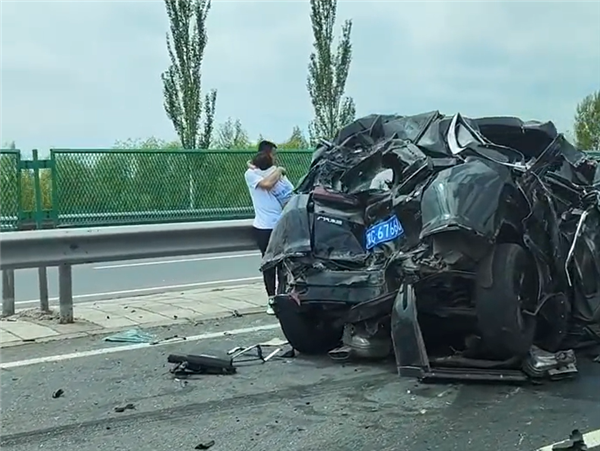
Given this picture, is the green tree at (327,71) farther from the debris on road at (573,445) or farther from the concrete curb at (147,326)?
the debris on road at (573,445)

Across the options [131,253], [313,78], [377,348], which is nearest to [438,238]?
[377,348]

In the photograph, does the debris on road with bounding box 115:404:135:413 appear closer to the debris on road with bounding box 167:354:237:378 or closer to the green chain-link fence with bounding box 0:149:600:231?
the debris on road with bounding box 167:354:237:378

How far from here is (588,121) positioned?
30469 mm

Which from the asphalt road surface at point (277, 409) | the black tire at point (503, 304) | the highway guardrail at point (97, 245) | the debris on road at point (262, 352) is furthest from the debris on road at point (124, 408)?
the highway guardrail at point (97, 245)

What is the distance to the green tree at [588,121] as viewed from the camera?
2866 cm

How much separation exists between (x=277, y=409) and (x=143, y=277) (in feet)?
28.8

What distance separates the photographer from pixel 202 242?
9.35m

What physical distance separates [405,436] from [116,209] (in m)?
→ 9.12

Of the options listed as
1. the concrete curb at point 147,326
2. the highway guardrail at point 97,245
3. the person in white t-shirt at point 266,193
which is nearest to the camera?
the concrete curb at point 147,326

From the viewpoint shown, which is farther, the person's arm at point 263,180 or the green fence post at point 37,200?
the green fence post at point 37,200

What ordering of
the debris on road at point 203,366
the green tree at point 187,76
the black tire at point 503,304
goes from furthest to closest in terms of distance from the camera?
the green tree at point 187,76 < the debris on road at point 203,366 < the black tire at point 503,304

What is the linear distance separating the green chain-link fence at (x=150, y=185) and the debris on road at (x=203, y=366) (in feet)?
21.1

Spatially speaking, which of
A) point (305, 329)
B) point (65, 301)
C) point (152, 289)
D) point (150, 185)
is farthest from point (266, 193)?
point (150, 185)

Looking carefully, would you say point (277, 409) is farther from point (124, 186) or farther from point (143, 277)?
point (143, 277)
